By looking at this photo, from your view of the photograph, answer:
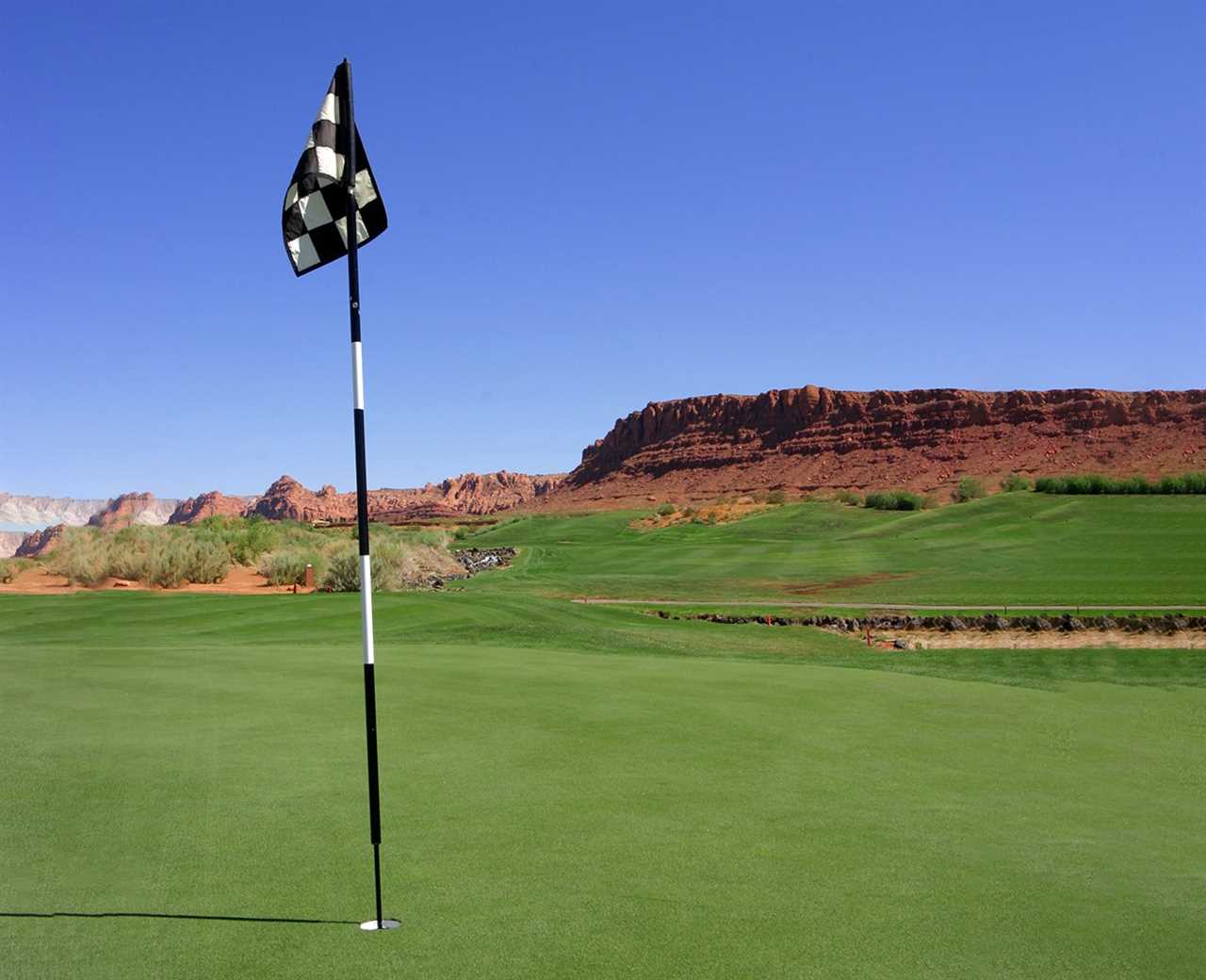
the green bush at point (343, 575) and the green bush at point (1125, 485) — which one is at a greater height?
the green bush at point (1125, 485)

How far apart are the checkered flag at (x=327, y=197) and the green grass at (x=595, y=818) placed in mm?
3364

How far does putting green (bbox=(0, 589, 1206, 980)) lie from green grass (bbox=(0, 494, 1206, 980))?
0.08 feet

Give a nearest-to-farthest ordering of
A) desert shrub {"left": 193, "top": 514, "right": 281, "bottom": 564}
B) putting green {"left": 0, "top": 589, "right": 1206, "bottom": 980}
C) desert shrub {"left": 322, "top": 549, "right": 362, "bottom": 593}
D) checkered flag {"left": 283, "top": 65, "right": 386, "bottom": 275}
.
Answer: putting green {"left": 0, "top": 589, "right": 1206, "bottom": 980}, checkered flag {"left": 283, "top": 65, "right": 386, "bottom": 275}, desert shrub {"left": 322, "top": 549, "right": 362, "bottom": 593}, desert shrub {"left": 193, "top": 514, "right": 281, "bottom": 564}

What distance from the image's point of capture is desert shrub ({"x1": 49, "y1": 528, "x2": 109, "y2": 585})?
3372 cm

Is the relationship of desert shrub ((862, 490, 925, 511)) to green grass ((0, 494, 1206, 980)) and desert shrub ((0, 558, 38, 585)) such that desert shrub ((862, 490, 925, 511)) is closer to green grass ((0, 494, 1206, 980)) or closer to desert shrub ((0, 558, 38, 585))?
desert shrub ((0, 558, 38, 585))

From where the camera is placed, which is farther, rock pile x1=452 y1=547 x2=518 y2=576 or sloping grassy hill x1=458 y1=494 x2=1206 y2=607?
rock pile x1=452 y1=547 x2=518 y2=576

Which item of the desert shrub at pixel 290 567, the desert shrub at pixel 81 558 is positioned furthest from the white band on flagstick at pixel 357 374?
the desert shrub at pixel 81 558

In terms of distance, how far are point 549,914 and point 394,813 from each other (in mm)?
1922

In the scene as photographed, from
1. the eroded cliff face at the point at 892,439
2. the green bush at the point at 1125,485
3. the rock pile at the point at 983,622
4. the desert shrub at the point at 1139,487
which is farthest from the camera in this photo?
A: the eroded cliff face at the point at 892,439

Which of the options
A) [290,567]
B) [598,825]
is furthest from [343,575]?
[598,825]

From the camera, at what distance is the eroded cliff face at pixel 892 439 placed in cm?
12444

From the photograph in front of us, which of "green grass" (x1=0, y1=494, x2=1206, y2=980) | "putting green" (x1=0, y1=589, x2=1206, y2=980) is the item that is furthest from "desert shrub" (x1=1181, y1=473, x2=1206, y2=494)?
"putting green" (x1=0, y1=589, x2=1206, y2=980)

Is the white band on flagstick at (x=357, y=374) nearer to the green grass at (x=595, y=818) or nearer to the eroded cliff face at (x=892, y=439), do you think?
the green grass at (x=595, y=818)

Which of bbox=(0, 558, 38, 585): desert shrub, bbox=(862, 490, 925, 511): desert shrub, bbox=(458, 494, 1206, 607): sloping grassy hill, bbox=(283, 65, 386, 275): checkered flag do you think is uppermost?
bbox=(283, 65, 386, 275): checkered flag
